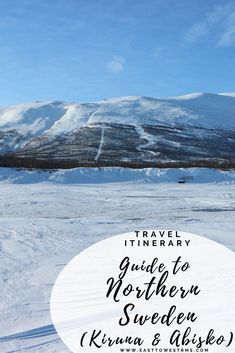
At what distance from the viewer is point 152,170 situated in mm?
28641

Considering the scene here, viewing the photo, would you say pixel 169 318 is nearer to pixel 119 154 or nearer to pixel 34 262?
pixel 34 262

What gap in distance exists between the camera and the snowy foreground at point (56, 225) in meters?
5.35

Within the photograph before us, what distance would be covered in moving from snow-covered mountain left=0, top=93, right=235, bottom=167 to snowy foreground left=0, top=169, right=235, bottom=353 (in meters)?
21.1

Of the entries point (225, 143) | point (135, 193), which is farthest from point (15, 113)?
point (135, 193)
